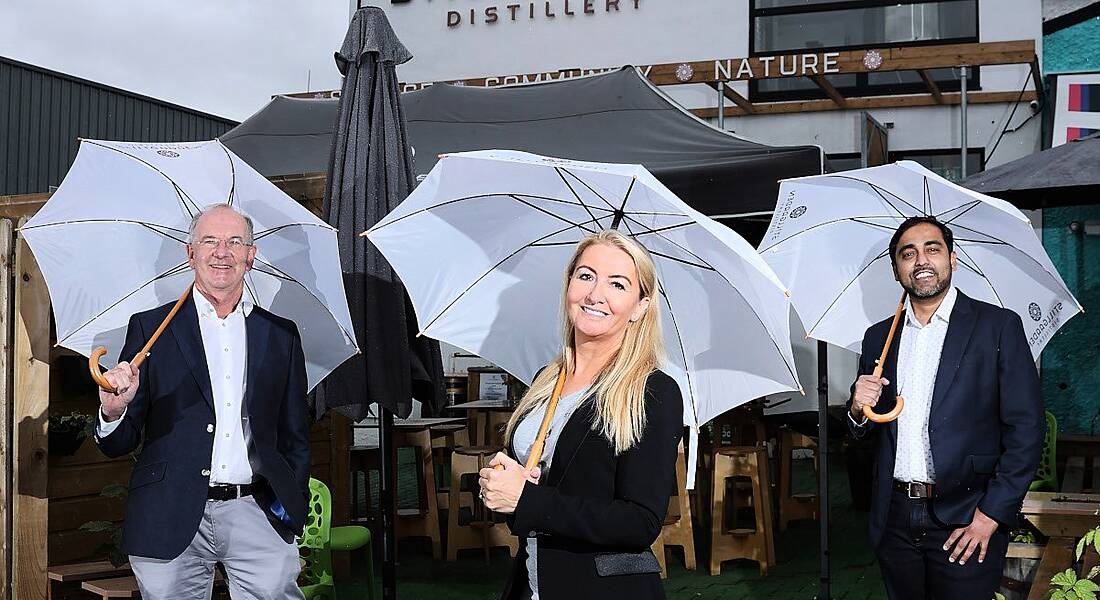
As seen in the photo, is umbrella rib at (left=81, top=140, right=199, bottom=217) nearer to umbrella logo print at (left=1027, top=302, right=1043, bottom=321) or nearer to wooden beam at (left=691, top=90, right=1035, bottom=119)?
umbrella logo print at (left=1027, top=302, right=1043, bottom=321)

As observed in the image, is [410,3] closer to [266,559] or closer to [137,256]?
[137,256]

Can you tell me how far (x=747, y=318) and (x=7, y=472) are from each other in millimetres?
3478

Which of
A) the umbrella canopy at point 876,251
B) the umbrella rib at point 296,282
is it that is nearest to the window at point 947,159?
the umbrella canopy at point 876,251

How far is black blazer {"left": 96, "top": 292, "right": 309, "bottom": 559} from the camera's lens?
322 centimetres

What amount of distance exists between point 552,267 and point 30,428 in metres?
2.72

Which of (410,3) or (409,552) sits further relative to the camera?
(410,3)

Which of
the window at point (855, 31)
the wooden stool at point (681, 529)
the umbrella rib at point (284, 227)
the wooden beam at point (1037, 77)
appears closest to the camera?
the umbrella rib at point (284, 227)

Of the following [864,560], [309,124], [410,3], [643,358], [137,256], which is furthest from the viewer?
[410,3]

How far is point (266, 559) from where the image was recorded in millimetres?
3342

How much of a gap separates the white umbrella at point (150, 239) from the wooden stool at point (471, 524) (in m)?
2.88

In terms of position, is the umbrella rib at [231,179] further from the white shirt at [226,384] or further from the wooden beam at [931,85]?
the wooden beam at [931,85]

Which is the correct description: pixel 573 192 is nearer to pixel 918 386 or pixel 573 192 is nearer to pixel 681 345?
pixel 681 345

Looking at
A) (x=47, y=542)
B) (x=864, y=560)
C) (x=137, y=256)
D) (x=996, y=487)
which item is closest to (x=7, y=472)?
(x=47, y=542)

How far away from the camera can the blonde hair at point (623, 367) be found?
2.30m
